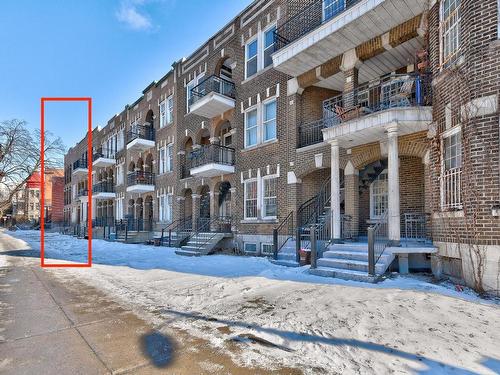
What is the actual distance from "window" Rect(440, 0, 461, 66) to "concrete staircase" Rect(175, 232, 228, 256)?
11.2 m

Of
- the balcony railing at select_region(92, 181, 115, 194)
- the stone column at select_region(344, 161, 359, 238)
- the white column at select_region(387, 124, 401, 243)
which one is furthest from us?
the balcony railing at select_region(92, 181, 115, 194)

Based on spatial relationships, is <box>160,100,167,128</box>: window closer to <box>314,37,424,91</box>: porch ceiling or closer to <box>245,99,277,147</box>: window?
<box>245,99,277,147</box>: window

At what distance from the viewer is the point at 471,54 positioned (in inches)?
294

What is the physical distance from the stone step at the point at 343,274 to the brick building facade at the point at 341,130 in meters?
0.09

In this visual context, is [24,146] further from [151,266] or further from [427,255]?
[427,255]

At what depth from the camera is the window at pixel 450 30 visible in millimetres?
8188

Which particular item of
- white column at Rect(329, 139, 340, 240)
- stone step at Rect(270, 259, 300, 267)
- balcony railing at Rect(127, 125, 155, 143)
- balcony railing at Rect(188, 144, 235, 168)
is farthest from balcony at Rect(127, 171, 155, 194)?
white column at Rect(329, 139, 340, 240)

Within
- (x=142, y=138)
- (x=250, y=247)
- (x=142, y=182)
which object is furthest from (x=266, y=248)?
(x=142, y=138)

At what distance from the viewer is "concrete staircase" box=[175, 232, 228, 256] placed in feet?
48.2

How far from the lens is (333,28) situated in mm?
10602

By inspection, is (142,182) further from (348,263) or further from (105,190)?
(348,263)

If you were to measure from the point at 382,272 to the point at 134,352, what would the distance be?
613 cm

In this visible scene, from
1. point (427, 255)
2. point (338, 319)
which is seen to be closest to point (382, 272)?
point (427, 255)

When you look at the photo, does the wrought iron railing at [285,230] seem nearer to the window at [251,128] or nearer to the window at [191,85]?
the window at [251,128]
